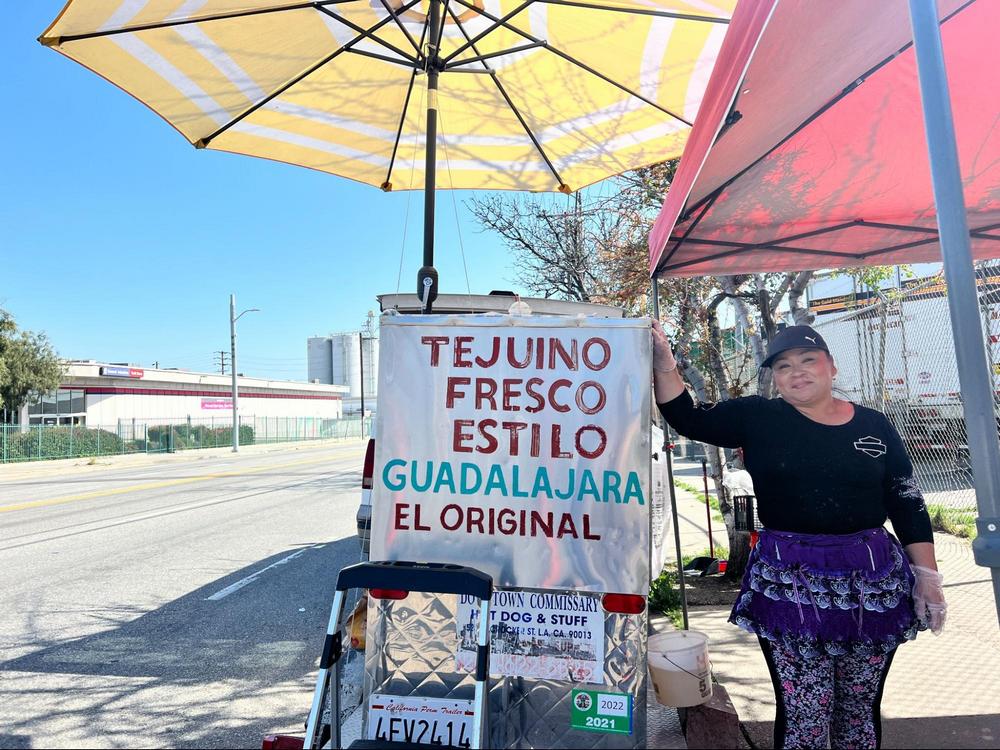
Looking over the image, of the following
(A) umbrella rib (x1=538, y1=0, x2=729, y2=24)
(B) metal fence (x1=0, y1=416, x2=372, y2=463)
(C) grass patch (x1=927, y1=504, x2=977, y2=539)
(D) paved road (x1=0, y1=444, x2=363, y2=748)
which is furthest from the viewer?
(B) metal fence (x1=0, y1=416, x2=372, y2=463)

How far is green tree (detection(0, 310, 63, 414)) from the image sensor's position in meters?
31.6

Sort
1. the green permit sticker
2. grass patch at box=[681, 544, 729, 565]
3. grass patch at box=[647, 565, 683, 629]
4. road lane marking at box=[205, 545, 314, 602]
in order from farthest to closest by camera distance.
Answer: grass patch at box=[681, 544, 729, 565] → road lane marking at box=[205, 545, 314, 602] → grass patch at box=[647, 565, 683, 629] → the green permit sticker

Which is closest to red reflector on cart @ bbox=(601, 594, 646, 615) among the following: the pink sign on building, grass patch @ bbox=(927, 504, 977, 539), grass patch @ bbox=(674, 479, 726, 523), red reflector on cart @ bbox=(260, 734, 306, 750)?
red reflector on cart @ bbox=(260, 734, 306, 750)

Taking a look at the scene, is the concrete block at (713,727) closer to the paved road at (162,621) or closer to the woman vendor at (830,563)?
the woman vendor at (830,563)

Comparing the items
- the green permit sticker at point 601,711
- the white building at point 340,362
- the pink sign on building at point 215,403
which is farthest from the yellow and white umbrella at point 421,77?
the white building at point 340,362

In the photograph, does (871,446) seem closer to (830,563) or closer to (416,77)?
(830,563)

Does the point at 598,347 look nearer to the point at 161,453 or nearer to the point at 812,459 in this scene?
the point at 812,459

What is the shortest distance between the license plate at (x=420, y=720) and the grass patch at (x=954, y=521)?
7.05 metres

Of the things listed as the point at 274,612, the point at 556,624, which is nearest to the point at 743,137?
the point at 556,624

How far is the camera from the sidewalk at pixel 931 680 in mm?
3127

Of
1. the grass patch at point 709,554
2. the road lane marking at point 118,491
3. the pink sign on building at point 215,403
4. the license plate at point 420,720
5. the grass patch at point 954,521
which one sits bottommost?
the grass patch at point 709,554

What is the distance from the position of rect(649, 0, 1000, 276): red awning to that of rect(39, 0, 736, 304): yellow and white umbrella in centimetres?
123

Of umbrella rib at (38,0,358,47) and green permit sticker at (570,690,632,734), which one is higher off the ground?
umbrella rib at (38,0,358,47)

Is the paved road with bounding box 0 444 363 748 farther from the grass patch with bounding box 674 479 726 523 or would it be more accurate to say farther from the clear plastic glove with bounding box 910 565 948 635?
the grass patch with bounding box 674 479 726 523
